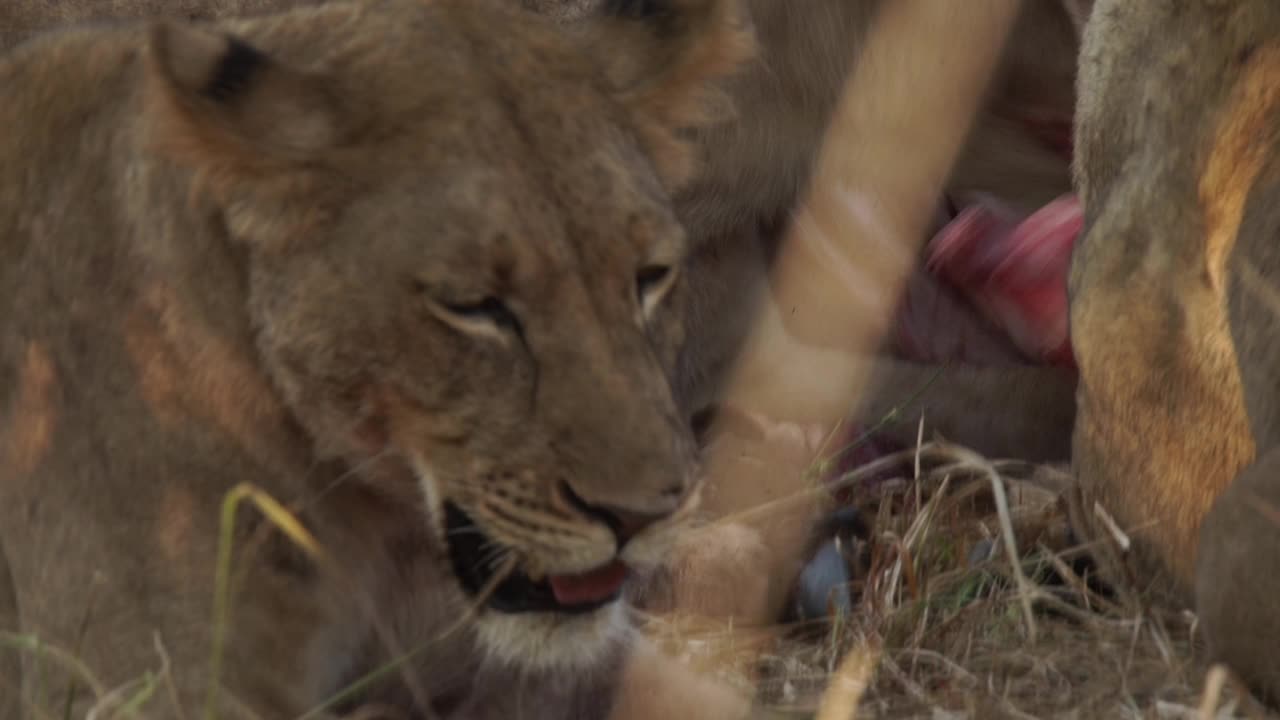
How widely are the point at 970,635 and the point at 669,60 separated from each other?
0.90 m

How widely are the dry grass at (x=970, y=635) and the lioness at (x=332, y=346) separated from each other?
0.47 metres

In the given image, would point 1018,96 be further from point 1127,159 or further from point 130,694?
point 130,694

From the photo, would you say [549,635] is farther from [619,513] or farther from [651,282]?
[651,282]

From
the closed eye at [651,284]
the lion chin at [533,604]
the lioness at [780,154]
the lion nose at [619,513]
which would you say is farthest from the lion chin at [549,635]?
the lioness at [780,154]

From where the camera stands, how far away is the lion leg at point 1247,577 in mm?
2051

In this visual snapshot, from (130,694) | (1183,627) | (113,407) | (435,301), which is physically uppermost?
(435,301)

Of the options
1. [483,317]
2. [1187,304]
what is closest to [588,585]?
[483,317]

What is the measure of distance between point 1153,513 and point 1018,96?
1.11 meters

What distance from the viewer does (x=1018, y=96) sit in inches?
134

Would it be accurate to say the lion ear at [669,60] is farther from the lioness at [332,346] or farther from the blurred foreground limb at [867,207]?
the blurred foreground limb at [867,207]

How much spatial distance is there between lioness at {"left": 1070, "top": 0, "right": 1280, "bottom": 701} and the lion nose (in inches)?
24.7

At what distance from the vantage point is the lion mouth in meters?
1.72

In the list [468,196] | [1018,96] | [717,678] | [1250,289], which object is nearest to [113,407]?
[468,196]

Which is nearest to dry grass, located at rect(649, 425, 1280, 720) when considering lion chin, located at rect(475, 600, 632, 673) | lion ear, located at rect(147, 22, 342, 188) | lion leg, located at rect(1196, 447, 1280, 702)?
lion leg, located at rect(1196, 447, 1280, 702)
